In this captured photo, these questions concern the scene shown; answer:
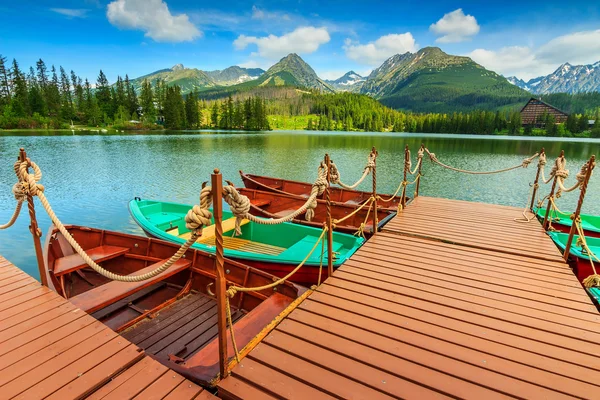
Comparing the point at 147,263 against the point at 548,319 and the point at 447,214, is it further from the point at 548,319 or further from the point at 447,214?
the point at 447,214

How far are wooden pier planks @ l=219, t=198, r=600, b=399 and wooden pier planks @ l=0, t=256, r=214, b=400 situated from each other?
30.7 inches

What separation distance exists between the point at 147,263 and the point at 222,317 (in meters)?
4.67

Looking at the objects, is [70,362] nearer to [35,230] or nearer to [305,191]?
[35,230]

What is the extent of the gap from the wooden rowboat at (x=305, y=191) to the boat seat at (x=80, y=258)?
6.73m

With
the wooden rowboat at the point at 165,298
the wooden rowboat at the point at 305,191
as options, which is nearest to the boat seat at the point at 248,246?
the wooden rowboat at the point at 165,298

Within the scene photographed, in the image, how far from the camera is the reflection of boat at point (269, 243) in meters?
6.99

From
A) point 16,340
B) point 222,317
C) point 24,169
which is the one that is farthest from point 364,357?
point 24,169

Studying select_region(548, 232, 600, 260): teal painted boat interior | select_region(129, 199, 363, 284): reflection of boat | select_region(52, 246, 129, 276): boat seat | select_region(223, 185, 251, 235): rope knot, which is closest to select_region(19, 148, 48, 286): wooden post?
select_region(52, 246, 129, 276): boat seat

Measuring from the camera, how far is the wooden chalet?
114 m

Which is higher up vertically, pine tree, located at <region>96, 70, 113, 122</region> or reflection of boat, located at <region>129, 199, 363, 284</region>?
pine tree, located at <region>96, 70, 113, 122</region>

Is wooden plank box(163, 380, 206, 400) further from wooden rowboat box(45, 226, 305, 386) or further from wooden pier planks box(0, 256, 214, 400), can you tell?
wooden rowboat box(45, 226, 305, 386)

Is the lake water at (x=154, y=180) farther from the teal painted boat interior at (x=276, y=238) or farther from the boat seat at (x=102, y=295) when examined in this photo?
the boat seat at (x=102, y=295)

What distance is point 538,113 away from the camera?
12219 cm

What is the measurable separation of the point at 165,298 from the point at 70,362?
9.46ft
